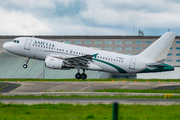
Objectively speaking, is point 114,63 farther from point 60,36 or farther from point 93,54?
point 60,36

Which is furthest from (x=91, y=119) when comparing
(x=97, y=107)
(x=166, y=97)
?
(x=166, y=97)

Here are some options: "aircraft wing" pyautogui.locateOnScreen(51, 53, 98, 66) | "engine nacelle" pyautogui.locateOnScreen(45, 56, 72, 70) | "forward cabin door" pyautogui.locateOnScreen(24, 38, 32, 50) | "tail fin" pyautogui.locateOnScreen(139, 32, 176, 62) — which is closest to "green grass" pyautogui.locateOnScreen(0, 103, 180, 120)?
"engine nacelle" pyautogui.locateOnScreen(45, 56, 72, 70)

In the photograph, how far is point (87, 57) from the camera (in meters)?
43.9

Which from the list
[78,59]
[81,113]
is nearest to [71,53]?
[78,59]

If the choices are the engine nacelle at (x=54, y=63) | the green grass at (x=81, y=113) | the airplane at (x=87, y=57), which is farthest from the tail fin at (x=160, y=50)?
the green grass at (x=81, y=113)

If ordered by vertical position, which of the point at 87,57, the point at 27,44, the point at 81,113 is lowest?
the point at 81,113

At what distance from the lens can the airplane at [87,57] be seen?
1752 inches

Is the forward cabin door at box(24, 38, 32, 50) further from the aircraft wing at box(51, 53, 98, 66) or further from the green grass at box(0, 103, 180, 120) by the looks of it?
the green grass at box(0, 103, 180, 120)

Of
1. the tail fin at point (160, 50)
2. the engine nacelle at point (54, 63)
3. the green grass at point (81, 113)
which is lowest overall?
the green grass at point (81, 113)

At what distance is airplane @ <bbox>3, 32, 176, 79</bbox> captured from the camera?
4450 cm

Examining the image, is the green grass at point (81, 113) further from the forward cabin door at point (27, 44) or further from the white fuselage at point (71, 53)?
the forward cabin door at point (27, 44)

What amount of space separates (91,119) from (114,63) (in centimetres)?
3232

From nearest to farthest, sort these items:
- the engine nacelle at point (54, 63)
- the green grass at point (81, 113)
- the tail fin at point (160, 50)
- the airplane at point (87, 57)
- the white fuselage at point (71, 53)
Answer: the green grass at point (81, 113) → the engine nacelle at point (54, 63) → the airplane at point (87, 57) → the white fuselage at point (71, 53) → the tail fin at point (160, 50)

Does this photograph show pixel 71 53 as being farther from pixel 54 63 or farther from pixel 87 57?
pixel 54 63
